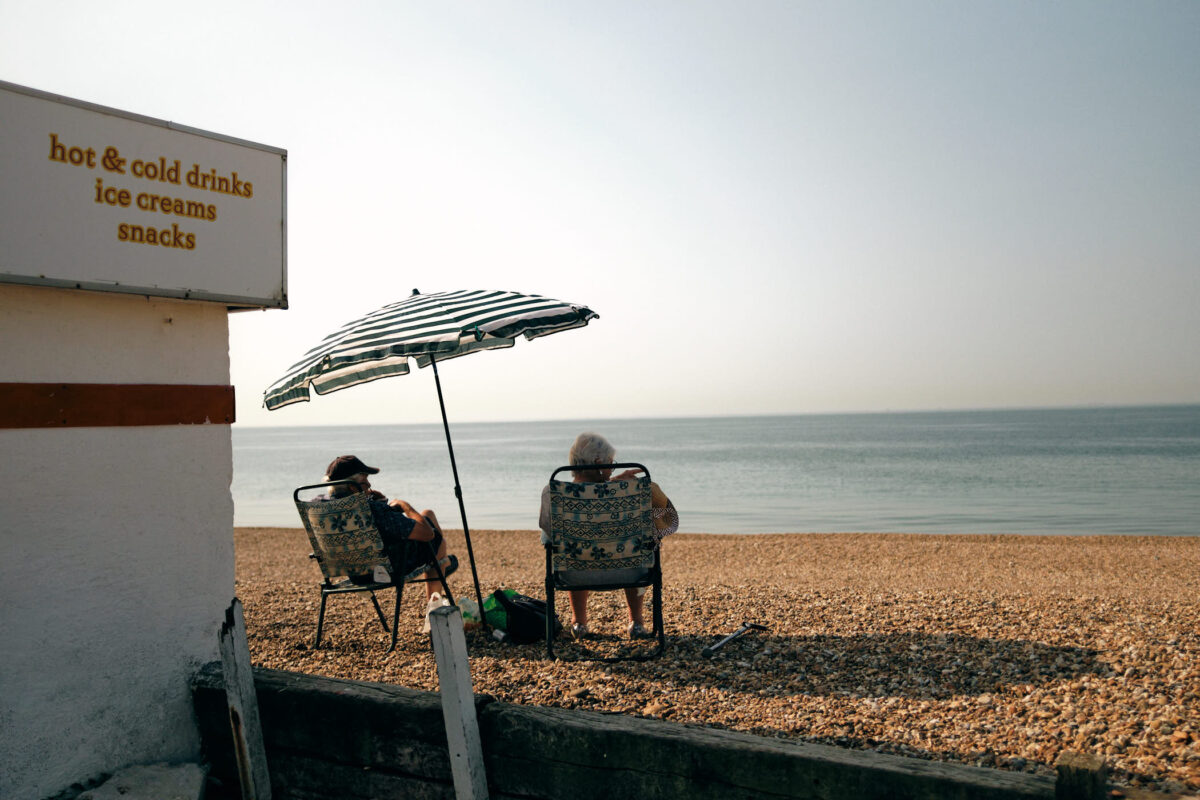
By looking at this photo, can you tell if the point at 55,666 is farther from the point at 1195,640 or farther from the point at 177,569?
the point at 1195,640

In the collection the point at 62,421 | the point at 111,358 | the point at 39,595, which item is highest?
the point at 111,358

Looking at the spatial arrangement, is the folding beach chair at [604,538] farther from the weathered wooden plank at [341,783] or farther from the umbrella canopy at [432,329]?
the weathered wooden plank at [341,783]

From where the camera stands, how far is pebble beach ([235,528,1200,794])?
3164 millimetres

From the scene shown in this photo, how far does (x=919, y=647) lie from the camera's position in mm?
4469

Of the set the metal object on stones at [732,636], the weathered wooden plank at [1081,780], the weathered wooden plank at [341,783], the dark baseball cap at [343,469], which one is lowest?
the weathered wooden plank at [341,783]

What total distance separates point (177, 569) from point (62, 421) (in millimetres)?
827

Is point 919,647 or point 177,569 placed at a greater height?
point 177,569

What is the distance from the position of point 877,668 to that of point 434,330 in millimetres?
2786

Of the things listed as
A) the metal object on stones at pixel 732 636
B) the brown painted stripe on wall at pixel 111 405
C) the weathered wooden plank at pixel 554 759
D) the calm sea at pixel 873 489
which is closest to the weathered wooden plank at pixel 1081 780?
the weathered wooden plank at pixel 554 759

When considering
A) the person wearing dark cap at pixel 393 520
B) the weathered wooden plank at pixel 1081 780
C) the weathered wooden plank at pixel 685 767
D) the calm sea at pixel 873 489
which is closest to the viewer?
the weathered wooden plank at pixel 1081 780

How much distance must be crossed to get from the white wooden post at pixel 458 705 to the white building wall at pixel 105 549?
62.1 inches

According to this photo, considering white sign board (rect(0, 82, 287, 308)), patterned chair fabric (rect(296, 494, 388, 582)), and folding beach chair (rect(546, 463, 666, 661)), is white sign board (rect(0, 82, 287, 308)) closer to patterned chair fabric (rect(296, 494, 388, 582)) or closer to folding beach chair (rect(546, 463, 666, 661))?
patterned chair fabric (rect(296, 494, 388, 582))

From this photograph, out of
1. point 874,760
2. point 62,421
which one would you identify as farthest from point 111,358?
point 874,760

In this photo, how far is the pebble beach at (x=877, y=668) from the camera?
125 inches
